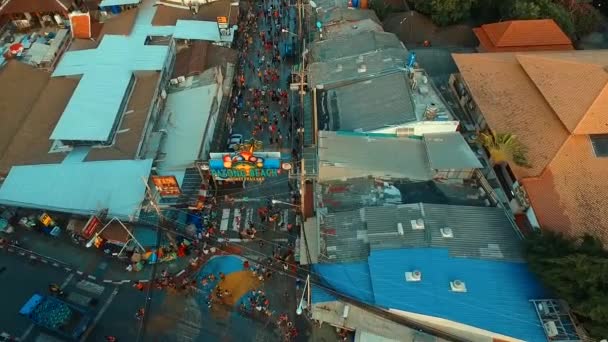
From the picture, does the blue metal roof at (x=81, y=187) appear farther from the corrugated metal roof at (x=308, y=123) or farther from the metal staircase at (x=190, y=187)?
the corrugated metal roof at (x=308, y=123)

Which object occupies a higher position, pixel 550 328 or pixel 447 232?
pixel 447 232

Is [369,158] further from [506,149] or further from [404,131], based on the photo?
[506,149]

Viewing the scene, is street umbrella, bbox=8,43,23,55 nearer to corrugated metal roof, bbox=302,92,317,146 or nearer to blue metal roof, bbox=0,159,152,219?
blue metal roof, bbox=0,159,152,219

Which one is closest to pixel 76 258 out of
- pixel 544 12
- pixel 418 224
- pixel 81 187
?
pixel 81 187

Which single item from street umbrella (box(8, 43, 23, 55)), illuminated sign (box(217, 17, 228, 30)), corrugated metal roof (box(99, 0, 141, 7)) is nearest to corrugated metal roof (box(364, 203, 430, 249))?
illuminated sign (box(217, 17, 228, 30))

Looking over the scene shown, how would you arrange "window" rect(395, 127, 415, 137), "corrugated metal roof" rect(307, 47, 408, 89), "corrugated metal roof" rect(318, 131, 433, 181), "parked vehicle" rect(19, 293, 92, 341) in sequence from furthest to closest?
"corrugated metal roof" rect(307, 47, 408, 89) < "window" rect(395, 127, 415, 137) < "corrugated metal roof" rect(318, 131, 433, 181) < "parked vehicle" rect(19, 293, 92, 341)

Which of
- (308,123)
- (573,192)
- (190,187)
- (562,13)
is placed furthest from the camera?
(562,13)
